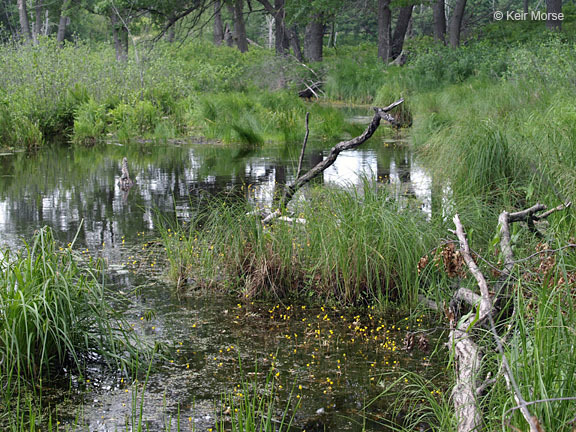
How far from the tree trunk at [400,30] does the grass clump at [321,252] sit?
21.7m

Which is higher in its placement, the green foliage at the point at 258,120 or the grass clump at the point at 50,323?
the green foliage at the point at 258,120

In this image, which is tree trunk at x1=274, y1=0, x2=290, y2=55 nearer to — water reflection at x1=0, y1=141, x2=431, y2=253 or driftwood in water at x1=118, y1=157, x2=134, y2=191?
water reflection at x1=0, y1=141, x2=431, y2=253

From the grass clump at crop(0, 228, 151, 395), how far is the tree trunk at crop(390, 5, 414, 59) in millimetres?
23845

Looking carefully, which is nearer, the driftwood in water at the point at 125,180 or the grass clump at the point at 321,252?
the grass clump at the point at 321,252

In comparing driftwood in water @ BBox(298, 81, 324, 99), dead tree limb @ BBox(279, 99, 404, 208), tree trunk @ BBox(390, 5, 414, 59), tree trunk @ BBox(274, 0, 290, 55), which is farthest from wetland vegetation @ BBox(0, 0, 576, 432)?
tree trunk @ BBox(390, 5, 414, 59)

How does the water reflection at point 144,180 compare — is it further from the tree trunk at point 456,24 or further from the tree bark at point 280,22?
the tree trunk at point 456,24

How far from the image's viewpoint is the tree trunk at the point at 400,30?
2664 centimetres

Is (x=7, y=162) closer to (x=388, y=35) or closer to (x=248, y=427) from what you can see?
(x=248, y=427)

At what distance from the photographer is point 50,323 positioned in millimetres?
4266

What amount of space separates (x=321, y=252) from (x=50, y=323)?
2176 mm

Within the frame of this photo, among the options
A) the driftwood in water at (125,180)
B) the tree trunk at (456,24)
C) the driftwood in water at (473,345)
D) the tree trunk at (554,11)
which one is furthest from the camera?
the tree trunk at (456,24)

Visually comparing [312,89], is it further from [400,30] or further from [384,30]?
[400,30]

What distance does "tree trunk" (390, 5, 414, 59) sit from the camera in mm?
26641

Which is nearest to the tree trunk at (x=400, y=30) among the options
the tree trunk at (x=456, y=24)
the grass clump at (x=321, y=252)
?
the tree trunk at (x=456, y=24)
